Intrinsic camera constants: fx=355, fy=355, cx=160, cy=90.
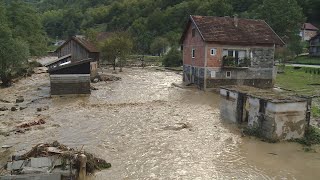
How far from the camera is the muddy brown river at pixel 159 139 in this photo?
1441cm

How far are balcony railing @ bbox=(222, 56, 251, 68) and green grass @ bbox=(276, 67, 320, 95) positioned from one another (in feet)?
14.1

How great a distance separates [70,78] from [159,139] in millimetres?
15619

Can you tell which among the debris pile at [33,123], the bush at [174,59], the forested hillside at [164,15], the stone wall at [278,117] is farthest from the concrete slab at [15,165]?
the forested hillside at [164,15]

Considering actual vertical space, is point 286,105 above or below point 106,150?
above

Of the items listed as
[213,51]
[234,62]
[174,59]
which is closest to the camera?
[213,51]

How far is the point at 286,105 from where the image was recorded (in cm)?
1714

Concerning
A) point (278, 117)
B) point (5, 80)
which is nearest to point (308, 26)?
point (5, 80)

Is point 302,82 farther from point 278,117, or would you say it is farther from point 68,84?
point 68,84

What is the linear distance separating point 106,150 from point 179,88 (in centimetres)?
2102

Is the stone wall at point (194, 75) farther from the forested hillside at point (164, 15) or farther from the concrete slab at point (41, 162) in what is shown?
the forested hillside at point (164, 15)

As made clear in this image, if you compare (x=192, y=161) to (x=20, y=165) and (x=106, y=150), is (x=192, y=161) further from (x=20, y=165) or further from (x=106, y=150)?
(x=20, y=165)

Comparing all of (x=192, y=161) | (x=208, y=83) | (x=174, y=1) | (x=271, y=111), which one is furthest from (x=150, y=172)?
(x=174, y=1)

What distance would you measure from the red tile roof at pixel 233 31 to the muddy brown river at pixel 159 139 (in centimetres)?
675

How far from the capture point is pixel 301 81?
37.4 meters
